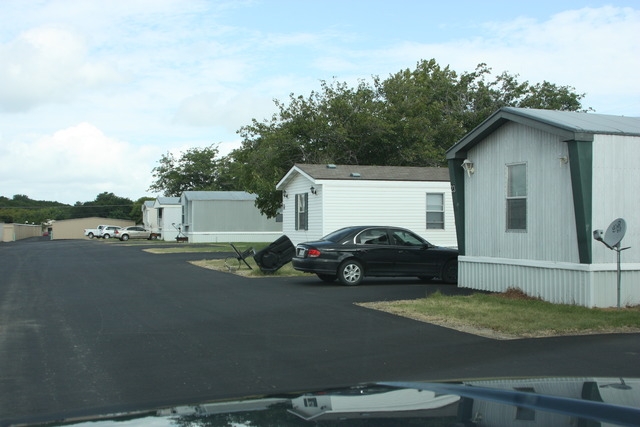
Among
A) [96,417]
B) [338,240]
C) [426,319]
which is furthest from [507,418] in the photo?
[338,240]

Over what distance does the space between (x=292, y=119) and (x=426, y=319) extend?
2379 cm

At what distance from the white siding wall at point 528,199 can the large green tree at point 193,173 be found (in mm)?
57142

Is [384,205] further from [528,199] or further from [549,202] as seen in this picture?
[549,202]

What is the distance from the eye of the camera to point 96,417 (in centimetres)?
289

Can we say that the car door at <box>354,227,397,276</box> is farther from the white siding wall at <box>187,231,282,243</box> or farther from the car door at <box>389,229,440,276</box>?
the white siding wall at <box>187,231,282,243</box>

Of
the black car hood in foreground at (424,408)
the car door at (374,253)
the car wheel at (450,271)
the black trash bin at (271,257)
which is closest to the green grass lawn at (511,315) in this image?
the car door at (374,253)

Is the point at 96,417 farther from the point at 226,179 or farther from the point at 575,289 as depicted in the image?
the point at 226,179

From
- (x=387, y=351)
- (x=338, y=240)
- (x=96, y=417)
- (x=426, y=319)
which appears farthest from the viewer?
(x=338, y=240)

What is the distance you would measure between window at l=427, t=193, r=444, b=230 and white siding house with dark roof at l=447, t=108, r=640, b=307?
9.82 m

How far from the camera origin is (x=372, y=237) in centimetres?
1727

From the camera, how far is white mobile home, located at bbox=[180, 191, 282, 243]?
47781mm

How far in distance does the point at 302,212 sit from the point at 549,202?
562 inches

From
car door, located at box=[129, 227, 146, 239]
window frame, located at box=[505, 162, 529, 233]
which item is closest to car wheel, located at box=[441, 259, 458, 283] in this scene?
window frame, located at box=[505, 162, 529, 233]

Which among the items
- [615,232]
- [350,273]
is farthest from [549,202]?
[350,273]
